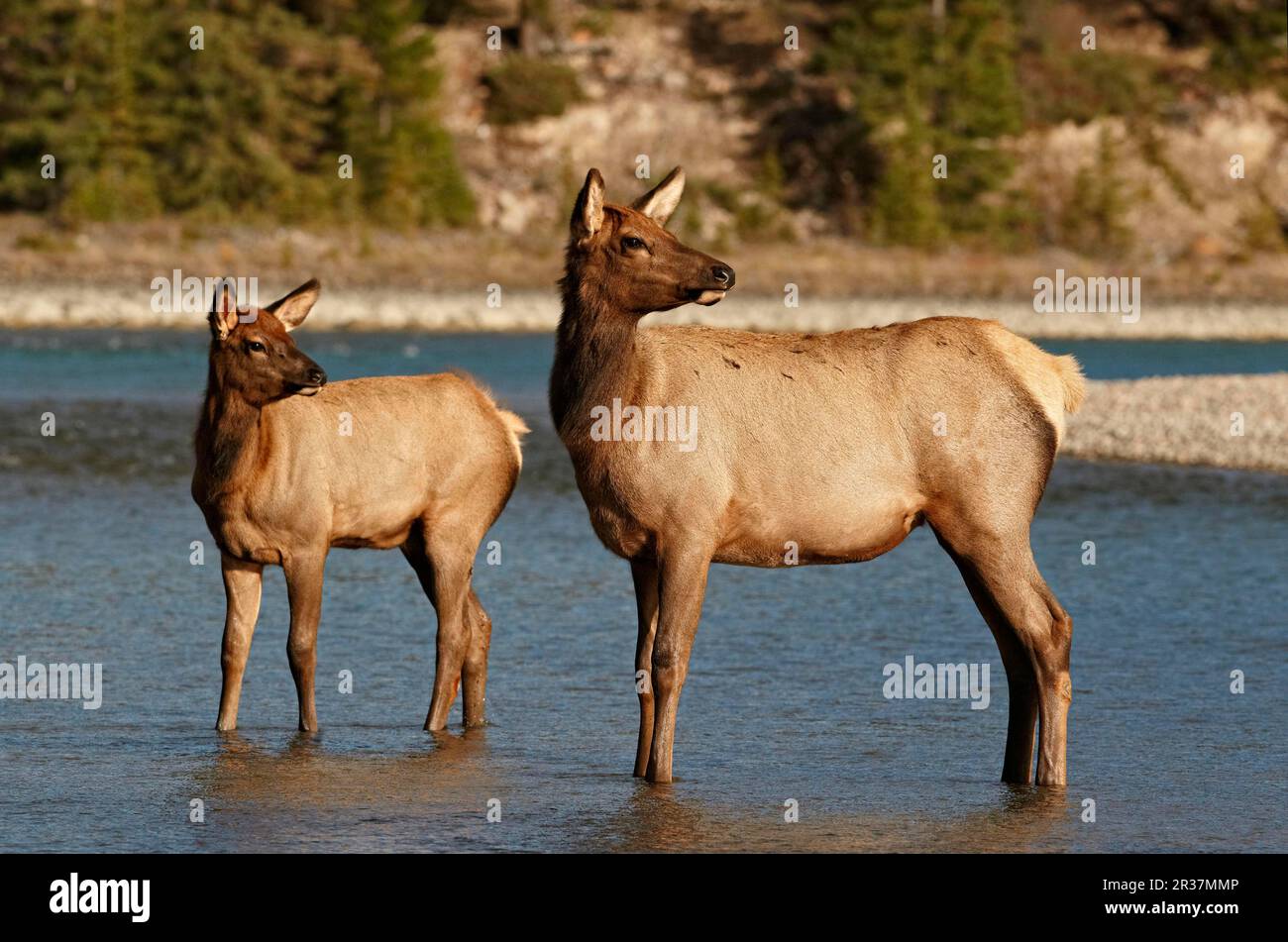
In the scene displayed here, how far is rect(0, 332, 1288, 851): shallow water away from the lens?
30.0 ft

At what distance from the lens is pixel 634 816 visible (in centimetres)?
923

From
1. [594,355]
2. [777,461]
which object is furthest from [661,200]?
[777,461]

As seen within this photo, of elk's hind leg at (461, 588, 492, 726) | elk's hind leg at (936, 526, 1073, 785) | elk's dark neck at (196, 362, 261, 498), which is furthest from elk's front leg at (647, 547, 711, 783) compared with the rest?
elk's dark neck at (196, 362, 261, 498)

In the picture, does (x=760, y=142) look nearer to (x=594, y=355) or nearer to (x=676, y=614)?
(x=594, y=355)

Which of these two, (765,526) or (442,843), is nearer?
(442,843)

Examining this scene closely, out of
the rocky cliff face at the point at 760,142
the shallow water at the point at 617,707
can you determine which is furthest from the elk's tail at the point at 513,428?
the rocky cliff face at the point at 760,142

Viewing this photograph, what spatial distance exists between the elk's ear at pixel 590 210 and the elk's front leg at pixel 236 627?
269 cm

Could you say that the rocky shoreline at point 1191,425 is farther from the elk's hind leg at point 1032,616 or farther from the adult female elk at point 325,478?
the elk's hind leg at point 1032,616

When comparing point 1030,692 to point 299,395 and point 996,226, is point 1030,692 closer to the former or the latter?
point 299,395

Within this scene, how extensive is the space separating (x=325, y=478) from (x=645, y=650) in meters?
2.08

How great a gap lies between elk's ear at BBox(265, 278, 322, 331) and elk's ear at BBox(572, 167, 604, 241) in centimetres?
193

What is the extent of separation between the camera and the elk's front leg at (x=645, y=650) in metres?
10.2

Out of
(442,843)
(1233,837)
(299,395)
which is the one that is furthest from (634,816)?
(299,395)
